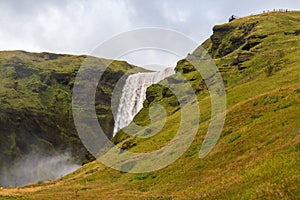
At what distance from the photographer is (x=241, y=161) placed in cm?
2420

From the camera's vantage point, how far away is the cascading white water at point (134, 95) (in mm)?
119875

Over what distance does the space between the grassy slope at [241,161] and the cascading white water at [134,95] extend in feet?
180

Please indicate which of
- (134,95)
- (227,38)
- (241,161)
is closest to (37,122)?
(134,95)

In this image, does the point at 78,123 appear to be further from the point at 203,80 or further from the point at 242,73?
the point at 242,73

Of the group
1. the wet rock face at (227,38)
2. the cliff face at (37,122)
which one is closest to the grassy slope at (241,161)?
the wet rock face at (227,38)

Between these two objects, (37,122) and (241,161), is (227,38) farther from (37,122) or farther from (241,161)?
(241,161)

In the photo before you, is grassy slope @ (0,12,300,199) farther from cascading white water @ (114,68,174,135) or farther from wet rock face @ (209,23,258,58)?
cascading white water @ (114,68,174,135)

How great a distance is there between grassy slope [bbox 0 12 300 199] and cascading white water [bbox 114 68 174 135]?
54.9 meters

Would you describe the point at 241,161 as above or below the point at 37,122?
below

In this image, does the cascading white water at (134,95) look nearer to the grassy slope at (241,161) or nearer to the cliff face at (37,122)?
the cliff face at (37,122)

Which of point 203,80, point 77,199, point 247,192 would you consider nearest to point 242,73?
point 203,80

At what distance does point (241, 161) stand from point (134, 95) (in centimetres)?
10315

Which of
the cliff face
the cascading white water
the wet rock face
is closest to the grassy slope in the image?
the wet rock face

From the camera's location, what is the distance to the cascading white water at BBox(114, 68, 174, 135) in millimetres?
119875
